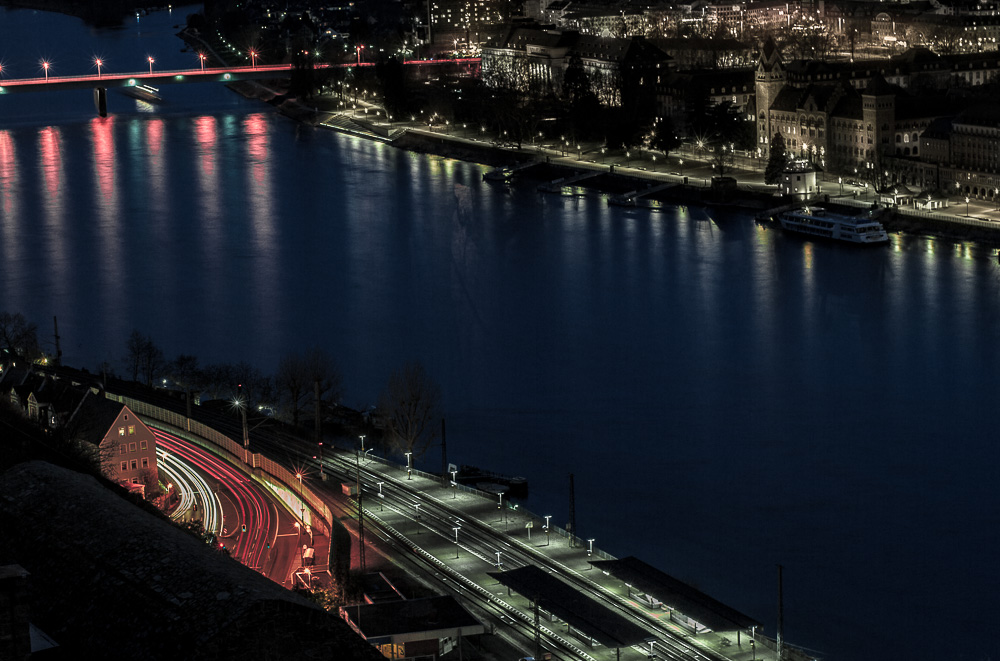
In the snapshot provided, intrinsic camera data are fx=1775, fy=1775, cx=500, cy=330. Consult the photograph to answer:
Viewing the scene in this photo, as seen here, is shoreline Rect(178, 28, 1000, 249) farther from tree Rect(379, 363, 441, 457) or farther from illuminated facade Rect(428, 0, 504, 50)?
tree Rect(379, 363, 441, 457)

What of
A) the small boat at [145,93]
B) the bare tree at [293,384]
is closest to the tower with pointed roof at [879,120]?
the bare tree at [293,384]

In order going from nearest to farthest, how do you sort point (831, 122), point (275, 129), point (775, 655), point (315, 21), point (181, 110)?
point (775, 655) < point (831, 122) < point (275, 129) < point (181, 110) < point (315, 21)

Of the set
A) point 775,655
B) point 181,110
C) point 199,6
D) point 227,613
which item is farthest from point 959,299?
point 199,6

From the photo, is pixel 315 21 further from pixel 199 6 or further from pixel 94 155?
pixel 94 155

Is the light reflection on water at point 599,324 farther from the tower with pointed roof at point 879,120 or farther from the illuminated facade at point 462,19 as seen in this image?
the illuminated facade at point 462,19

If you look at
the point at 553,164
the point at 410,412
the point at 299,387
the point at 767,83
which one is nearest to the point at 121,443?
the point at 410,412
